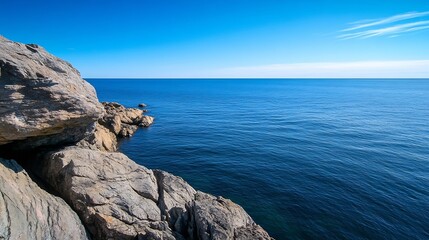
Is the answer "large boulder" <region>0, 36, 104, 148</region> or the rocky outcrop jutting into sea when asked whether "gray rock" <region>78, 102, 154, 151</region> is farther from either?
"large boulder" <region>0, 36, 104, 148</region>

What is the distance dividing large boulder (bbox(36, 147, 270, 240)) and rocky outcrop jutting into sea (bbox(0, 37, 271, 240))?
69mm

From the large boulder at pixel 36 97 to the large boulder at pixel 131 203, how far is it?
128 inches

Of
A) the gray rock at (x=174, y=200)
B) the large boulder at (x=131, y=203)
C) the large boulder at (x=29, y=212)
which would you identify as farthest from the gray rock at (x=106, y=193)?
the large boulder at (x=29, y=212)

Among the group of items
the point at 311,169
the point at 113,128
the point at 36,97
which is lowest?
the point at 311,169

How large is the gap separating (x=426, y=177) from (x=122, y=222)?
39.9 m

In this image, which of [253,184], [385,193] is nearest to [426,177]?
[385,193]

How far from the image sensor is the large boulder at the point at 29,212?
46.1ft

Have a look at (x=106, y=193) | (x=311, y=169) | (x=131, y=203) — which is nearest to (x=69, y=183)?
(x=106, y=193)

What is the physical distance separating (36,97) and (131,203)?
10064 mm

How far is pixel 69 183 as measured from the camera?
18.3 metres

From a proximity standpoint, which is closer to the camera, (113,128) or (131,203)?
(131,203)

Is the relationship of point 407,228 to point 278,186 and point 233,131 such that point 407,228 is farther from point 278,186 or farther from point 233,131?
point 233,131

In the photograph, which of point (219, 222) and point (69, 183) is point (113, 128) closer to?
point (69, 183)

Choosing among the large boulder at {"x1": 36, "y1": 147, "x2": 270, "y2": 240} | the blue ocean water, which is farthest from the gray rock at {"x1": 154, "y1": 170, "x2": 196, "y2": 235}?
the blue ocean water
